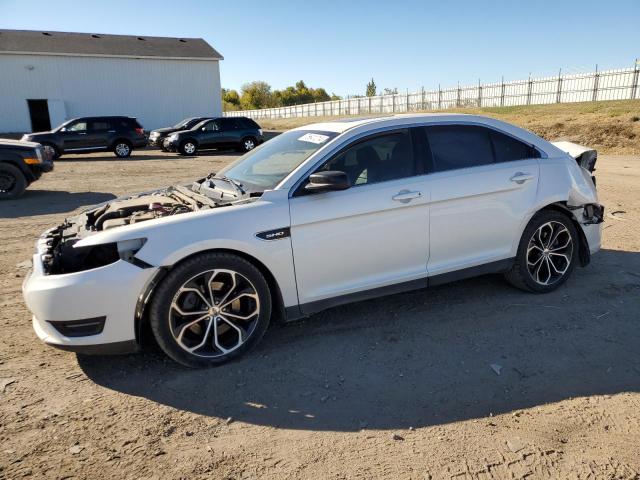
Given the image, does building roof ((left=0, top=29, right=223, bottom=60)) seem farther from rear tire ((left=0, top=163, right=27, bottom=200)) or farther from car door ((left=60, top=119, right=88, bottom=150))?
rear tire ((left=0, top=163, right=27, bottom=200))

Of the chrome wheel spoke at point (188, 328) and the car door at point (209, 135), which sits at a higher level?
the car door at point (209, 135)

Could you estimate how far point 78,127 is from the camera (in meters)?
20.9

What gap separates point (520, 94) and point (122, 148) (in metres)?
30.4

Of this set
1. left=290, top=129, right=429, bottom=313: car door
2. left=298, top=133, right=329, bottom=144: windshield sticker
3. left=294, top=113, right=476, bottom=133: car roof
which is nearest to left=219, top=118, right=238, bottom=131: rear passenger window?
left=294, top=113, right=476, bottom=133: car roof

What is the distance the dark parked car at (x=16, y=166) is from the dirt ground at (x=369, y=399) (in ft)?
22.9

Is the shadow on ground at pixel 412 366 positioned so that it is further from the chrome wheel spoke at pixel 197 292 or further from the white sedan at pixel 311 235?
the chrome wheel spoke at pixel 197 292

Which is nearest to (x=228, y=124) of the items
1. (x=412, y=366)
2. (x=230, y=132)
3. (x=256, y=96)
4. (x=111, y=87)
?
(x=230, y=132)

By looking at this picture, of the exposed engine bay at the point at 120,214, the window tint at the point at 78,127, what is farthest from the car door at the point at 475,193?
the window tint at the point at 78,127

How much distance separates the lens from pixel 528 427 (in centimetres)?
287

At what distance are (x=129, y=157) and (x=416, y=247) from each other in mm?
19882

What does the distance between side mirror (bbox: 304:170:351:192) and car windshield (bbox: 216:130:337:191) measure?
31cm

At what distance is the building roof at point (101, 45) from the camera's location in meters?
31.7

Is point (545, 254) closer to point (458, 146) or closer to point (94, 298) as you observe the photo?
point (458, 146)

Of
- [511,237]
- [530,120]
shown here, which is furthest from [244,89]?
[511,237]
